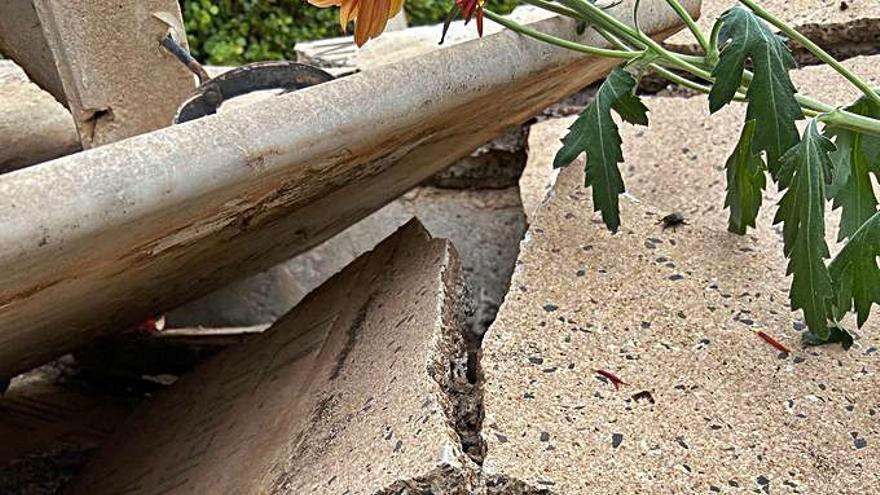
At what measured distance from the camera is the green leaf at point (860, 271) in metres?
1.00

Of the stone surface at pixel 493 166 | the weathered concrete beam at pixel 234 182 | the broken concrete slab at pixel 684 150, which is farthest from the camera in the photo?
the stone surface at pixel 493 166

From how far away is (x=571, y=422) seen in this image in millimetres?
957

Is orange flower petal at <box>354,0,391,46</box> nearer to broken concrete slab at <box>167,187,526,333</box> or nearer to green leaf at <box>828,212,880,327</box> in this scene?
green leaf at <box>828,212,880,327</box>

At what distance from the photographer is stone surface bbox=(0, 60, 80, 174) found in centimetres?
147

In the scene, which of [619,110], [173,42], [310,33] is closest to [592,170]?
[619,110]

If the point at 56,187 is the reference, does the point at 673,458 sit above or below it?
below

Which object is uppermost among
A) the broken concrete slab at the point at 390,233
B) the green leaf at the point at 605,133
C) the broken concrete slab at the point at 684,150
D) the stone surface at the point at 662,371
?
the green leaf at the point at 605,133

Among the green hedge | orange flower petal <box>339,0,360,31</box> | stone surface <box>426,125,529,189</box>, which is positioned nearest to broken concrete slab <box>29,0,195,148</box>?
orange flower petal <box>339,0,360,31</box>

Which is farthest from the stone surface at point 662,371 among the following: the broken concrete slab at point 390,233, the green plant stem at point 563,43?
the broken concrete slab at point 390,233

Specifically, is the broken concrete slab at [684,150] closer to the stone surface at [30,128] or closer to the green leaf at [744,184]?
the green leaf at [744,184]

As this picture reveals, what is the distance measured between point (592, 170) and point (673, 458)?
30 cm

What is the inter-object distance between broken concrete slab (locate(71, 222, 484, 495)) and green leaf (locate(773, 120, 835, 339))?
0.96 feet

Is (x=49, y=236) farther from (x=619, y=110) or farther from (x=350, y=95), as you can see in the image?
(x=619, y=110)

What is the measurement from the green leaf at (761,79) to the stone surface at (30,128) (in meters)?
0.86
